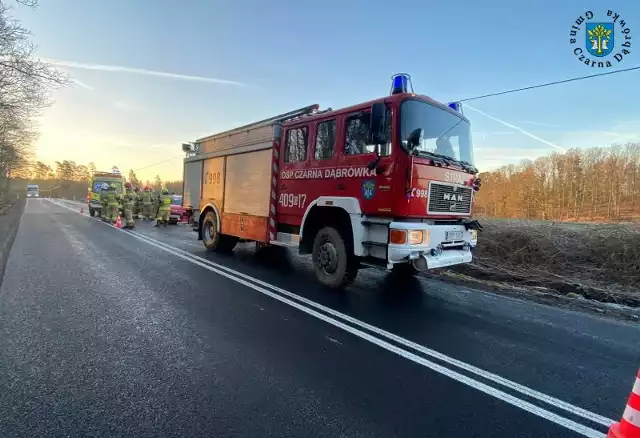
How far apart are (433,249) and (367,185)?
1.38 metres

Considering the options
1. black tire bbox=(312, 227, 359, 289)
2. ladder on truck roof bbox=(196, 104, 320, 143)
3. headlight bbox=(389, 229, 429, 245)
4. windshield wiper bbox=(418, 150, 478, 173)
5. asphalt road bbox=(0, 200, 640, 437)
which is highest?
ladder on truck roof bbox=(196, 104, 320, 143)

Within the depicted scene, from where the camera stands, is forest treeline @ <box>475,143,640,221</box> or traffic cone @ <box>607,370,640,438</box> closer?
traffic cone @ <box>607,370,640,438</box>

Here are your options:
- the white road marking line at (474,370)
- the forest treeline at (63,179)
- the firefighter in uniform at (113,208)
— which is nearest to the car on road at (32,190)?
the forest treeline at (63,179)

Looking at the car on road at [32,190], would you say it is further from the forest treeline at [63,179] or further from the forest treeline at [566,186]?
the forest treeline at [566,186]

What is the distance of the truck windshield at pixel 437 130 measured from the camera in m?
5.31

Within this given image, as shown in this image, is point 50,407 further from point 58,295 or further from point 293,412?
point 58,295

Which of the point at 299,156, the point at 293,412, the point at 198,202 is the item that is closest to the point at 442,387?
the point at 293,412

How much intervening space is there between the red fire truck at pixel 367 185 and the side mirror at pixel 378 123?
1 cm

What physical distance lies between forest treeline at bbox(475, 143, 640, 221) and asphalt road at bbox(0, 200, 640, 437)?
40.9 m

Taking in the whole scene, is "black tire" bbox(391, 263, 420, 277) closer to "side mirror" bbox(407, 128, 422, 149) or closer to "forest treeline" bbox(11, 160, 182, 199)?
"side mirror" bbox(407, 128, 422, 149)

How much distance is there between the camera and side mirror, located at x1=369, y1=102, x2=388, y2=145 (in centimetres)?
510

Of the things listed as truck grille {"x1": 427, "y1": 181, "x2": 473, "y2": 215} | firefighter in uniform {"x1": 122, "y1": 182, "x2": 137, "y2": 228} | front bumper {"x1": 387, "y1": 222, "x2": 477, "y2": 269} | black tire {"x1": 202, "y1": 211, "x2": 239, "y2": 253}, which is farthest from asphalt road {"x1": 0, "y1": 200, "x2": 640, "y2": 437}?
firefighter in uniform {"x1": 122, "y1": 182, "x2": 137, "y2": 228}

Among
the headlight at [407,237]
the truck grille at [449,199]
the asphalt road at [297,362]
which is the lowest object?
the asphalt road at [297,362]

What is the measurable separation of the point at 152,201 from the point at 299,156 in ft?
65.1
